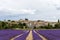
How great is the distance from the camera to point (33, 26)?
555ft
